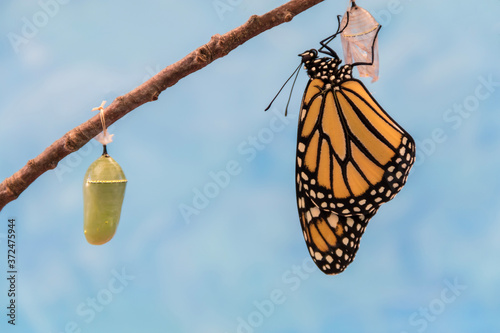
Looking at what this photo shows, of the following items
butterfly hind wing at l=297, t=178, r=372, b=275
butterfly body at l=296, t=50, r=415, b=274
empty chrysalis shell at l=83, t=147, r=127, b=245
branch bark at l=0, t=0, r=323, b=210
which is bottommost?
butterfly hind wing at l=297, t=178, r=372, b=275

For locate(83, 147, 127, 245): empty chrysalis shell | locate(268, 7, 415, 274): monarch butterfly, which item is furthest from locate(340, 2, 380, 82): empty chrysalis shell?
locate(83, 147, 127, 245): empty chrysalis shell

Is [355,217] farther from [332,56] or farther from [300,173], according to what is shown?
[332,56]

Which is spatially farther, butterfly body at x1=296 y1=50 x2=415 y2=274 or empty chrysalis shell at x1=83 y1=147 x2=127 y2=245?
empty chrysalis shell at x1=83 y1=147 x2=127 y2=245

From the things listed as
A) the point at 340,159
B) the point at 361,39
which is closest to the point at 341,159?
the point at 340,159

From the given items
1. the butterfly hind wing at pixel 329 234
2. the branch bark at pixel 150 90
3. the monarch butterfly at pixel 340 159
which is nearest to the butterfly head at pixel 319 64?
the monarch butterfly at pixel 340 159

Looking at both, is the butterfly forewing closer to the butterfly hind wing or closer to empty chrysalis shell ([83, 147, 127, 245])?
the butterfly hind wing

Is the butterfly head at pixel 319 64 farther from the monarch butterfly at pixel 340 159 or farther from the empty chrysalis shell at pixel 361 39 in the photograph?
the empty chrysalis shell at pixel 361 39

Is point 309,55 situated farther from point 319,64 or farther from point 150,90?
point 150,90
